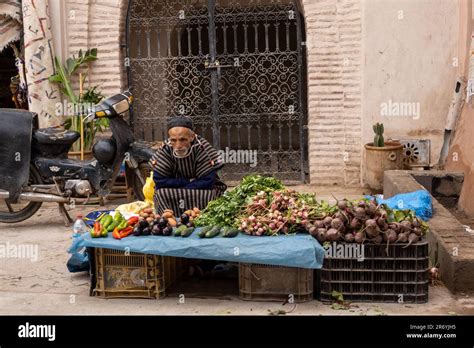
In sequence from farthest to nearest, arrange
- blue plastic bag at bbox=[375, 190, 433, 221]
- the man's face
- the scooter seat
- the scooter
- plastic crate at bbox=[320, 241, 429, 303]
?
1. the scooter seat
2. the scooter
3. blue plastic bag at bbox=[375, 190, 433, 221]
4. the man's face
5. plastic crate at bbox=[320, 241, 429, 303]

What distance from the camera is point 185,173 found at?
6.58 m

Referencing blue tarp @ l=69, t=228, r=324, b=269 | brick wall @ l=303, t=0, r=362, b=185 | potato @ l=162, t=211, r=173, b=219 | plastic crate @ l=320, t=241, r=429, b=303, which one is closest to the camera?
blue tarp @ l=69, t=228, r=324, b=269

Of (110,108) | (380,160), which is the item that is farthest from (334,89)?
(110,108)

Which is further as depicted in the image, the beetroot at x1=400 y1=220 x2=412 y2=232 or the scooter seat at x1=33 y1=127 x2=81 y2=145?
the scooter seat at x1=33 y1=127 x2=81 y2=145

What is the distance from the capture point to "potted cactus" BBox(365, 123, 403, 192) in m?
9.96

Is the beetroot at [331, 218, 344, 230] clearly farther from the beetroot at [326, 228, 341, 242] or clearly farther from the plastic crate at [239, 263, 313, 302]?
the plastic crate at [239, 263, 313, 302]

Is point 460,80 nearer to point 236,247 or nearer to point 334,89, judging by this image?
point 334,89

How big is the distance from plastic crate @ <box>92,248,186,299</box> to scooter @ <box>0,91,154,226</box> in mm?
2682

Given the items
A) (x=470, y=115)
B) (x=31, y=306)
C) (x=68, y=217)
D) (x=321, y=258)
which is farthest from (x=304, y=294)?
(x=470, y=115)

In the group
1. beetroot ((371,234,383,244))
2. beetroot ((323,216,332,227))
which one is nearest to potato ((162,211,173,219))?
beetroot ((323,216,332,227))

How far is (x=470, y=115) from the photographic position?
9.38 m

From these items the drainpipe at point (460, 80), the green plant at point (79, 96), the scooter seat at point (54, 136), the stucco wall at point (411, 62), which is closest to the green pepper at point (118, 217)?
the scooter seat at point (54, 136)

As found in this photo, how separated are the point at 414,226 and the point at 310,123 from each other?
5.16 metres

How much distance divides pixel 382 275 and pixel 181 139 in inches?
81.5
